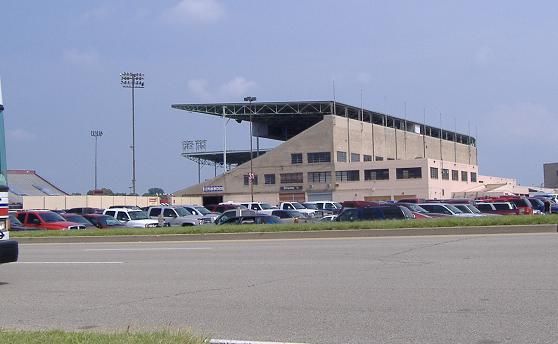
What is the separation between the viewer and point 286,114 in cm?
10250

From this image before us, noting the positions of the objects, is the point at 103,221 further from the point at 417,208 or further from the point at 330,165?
the point at 330,165

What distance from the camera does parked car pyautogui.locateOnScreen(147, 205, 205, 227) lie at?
3918 cm

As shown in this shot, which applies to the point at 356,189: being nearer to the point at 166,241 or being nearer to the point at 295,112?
the point at 295,112

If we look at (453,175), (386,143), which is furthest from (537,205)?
(386,143)

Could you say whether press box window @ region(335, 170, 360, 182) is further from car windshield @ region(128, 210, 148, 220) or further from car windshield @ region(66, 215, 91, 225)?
car windshield @ region(66, 215, 91, 225)

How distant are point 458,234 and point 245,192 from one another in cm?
7331

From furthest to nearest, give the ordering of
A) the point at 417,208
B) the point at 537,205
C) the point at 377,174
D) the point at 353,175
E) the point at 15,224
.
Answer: the point at 353,175
the point at 377,174
the point at 537,205
the point at 417,208
the point at 15,224

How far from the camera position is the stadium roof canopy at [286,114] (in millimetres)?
99938

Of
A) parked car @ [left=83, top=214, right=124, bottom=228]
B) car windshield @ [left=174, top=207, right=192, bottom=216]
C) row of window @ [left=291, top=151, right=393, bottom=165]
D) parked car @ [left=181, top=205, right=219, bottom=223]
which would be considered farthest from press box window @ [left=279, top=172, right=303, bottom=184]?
parked car @ [left=83, top=214, right=124, bottom=228]

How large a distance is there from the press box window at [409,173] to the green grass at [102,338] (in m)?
80.0

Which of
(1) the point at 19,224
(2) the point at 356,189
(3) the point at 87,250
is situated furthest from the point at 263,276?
(2) the point at 356,189

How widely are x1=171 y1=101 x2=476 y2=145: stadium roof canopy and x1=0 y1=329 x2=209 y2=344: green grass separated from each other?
8522 centimetres

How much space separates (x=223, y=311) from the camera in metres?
10.4

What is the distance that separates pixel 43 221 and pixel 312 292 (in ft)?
78.6
